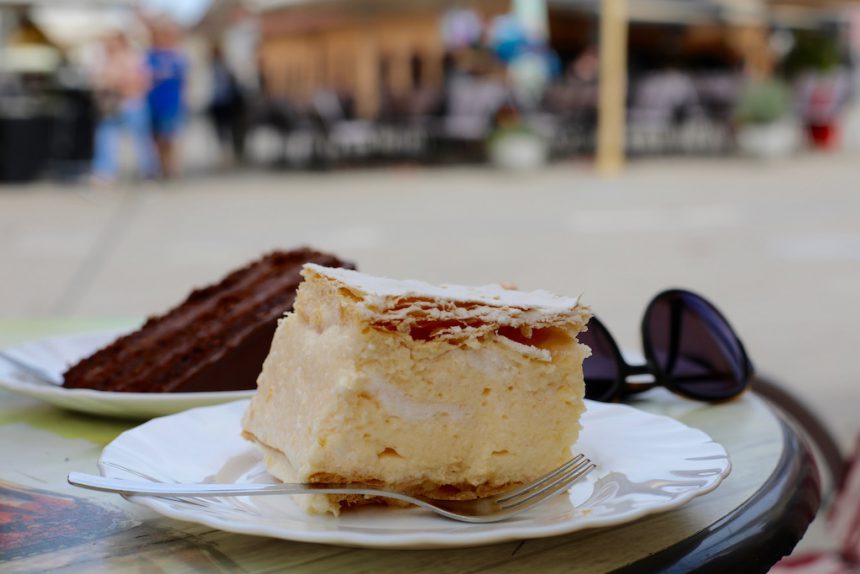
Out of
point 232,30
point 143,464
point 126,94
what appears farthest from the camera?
point 232,30

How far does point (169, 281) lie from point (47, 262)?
1476 mm

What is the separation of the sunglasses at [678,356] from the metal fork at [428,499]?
0.38m

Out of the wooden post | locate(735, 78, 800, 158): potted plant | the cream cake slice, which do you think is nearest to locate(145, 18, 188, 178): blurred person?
the wooden post

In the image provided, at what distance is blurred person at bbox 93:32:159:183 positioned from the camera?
44.0ft

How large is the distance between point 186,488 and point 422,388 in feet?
0.80

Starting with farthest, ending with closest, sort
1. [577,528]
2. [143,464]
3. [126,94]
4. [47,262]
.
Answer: [126,94], [47,262], [143,464], [577,528]

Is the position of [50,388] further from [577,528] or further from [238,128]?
[238,128]

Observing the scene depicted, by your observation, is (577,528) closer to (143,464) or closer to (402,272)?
(143,464)

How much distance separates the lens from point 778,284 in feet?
25.7

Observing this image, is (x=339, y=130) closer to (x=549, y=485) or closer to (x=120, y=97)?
(x=120, y=97)

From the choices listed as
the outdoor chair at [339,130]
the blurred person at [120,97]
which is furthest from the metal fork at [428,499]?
the outdoor chair at [339,130]

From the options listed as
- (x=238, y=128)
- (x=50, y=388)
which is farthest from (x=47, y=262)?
(x=238, y=128)

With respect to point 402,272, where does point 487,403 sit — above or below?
above

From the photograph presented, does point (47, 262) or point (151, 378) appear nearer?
point (151, 378)
